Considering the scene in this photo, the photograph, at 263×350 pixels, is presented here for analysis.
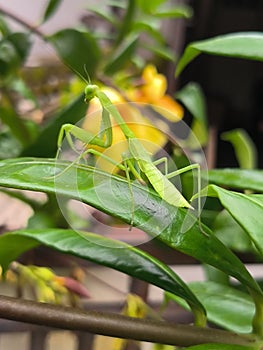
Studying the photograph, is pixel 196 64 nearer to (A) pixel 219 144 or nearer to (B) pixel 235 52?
(A) pixel 219 144

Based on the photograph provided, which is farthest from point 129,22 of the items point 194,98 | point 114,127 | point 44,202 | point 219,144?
point 219,144

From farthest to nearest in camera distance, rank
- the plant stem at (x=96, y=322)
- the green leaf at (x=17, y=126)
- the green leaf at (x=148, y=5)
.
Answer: the green leaf at (x=148, y=5), the green leaf at (x=17, y=126), the plant stem at (x=96, y=322)

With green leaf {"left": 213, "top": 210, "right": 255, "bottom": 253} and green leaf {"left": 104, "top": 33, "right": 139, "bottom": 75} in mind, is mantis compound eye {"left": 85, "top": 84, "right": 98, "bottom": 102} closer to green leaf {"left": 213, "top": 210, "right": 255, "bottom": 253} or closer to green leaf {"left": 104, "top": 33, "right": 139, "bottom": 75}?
green leaf {"left": 213, "top": 210, "right": 255, "bottom": 253}

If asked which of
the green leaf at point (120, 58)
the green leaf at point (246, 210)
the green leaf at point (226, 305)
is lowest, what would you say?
the green leaf at point (226, 305)

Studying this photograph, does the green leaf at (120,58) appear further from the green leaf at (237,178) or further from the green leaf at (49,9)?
the green leaf at (237,178)

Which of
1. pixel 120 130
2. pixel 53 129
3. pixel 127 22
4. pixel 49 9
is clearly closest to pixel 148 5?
pixel 127 22

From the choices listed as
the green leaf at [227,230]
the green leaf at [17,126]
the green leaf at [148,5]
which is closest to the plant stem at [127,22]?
the green leaf at [148,5]
